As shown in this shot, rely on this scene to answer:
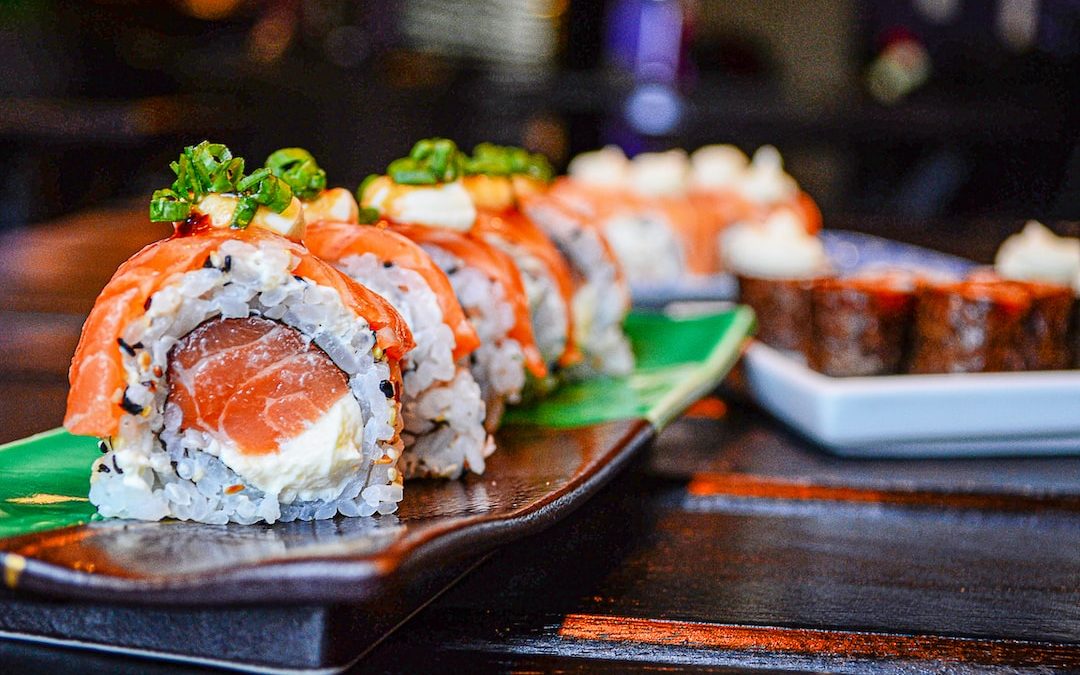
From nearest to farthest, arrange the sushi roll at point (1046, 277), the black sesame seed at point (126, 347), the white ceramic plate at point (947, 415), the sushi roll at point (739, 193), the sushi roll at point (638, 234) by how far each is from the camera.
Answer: the black sesame seed at point (126, 347) < the white ceramic plate at point (947, 415) < the sushi roll at point (1046, 277) < the sushi roll at point (638, 234) < the sushi roll at point (739, 193)

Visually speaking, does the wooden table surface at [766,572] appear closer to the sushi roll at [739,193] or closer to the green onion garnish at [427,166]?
the green onion garnish at [427,166]

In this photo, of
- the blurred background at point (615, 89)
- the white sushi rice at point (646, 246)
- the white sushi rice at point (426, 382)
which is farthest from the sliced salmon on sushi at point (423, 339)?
the blurred background at point (615, 89)

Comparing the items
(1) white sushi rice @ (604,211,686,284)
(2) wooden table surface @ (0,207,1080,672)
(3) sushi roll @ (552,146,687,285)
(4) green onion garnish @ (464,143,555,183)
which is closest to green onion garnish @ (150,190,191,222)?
(2) wooden table surface @ (0,207,1080,672)

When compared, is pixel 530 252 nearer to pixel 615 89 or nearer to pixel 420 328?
pixel 420 328

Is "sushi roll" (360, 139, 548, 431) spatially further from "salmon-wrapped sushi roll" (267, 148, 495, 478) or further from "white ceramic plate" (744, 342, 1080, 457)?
"white ceramic plate" (744, 342, 1080, 457)

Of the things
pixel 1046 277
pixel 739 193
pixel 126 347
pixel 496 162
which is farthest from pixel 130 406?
pixel 739 193

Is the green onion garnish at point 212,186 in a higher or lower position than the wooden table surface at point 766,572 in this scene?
higher

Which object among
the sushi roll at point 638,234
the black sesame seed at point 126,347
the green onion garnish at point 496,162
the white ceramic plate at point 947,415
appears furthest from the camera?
the sushi roll at point 638,234
